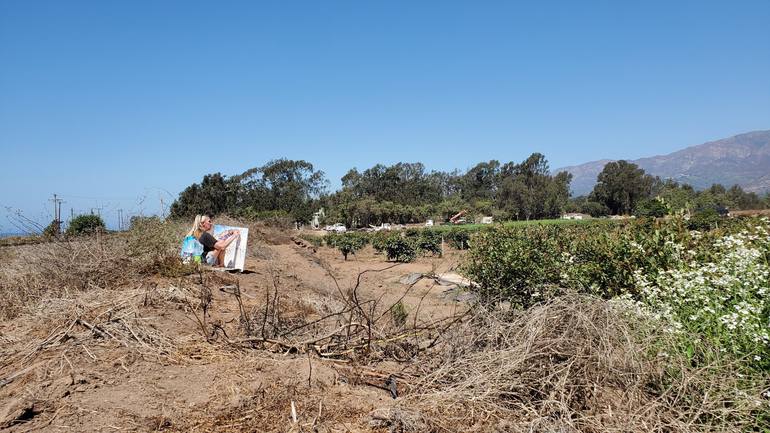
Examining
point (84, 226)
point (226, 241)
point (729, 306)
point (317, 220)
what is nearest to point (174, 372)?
point (729, 306)

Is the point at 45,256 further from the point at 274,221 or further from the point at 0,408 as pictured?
the point at 274,221

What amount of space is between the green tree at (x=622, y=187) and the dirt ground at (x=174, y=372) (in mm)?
76794

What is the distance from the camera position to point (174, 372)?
12.4 feet

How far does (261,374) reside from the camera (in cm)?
374

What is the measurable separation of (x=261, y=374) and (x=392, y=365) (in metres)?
1.09

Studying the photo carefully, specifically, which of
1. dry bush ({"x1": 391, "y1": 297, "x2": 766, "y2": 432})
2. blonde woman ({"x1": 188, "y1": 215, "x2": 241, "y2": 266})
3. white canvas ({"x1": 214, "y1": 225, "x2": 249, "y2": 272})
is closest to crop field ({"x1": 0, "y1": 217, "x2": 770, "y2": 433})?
dry bush ({"x1": 391, "y1": 297, "x2": 766, "y2": 432})

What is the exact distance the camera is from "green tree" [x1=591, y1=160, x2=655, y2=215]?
239 ft

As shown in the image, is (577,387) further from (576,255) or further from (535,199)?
(535,199)

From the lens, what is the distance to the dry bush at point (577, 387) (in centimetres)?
277

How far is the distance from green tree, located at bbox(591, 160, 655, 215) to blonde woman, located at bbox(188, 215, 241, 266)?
74164 mm

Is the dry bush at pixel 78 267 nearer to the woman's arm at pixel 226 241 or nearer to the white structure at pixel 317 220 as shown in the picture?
the woman's arm at pixel 226 241

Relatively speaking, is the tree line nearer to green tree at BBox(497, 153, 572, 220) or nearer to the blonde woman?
green tree at BBox(497, 153, 572, 220)

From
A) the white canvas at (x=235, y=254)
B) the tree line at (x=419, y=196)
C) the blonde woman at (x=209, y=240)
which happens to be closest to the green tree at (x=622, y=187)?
the tree line at (x=419, y=196)

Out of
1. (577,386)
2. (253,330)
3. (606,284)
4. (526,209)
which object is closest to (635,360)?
(577,386)
